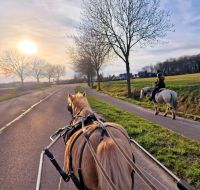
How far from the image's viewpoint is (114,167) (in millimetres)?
3219

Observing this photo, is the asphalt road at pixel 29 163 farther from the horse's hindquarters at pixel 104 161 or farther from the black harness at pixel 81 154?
the horse's hindquarters at pixel 104 161

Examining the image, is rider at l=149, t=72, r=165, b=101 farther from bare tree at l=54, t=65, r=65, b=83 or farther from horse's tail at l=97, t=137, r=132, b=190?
bare tree at l=54, t=65, r=65, b=83

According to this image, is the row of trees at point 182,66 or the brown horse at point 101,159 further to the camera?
the row of trees at point 182,66

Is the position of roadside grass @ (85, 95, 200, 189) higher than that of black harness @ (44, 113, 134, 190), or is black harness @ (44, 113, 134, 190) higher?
black harness @ (44, 113, 134, 190)

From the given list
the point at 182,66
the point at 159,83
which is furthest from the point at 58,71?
the point at 159,83

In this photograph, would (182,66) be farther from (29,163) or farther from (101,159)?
(101,159)

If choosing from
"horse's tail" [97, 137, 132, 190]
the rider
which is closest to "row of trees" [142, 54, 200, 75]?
Answer: the rider

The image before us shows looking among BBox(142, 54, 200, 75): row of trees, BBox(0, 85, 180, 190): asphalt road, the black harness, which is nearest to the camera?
the black harness

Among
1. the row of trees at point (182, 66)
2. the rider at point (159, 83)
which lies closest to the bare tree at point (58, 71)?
the row of trees at point (182, 66)

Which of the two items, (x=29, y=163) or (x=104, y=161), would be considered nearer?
(x=104, y=161)

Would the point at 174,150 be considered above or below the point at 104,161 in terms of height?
below

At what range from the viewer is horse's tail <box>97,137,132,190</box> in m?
3.19

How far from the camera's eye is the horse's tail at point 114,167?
3189 mm

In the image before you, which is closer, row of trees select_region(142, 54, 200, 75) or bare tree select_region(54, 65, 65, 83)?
row of trees select_region(142, 54, 200, 75)
